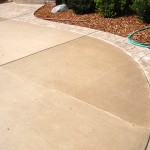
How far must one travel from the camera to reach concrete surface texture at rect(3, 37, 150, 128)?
3.89 metres

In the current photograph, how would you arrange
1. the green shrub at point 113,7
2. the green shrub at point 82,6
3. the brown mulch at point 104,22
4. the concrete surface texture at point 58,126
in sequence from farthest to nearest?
the green shrub at point 82,6
the green shrub at point 113,7
the brown mulch at point 104,22
the concrete surface texture at point 58,126

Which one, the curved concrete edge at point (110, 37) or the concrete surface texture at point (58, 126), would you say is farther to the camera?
the curved concrete edge at point (110, 37)

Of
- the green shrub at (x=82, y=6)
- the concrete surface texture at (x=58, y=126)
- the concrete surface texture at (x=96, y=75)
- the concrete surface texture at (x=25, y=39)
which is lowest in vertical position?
the concrete surface texture at (x=58, y=126)

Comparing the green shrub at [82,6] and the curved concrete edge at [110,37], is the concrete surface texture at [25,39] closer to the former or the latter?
the curved concrete edge at [110,37]

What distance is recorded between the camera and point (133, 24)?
7566 mm

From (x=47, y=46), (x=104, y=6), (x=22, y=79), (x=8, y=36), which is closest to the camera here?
(x=22, y=79)

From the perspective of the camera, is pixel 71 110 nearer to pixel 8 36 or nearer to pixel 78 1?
pixel 8 36

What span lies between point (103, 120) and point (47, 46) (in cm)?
331

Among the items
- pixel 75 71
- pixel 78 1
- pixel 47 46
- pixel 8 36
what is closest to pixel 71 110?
pixel 75 71

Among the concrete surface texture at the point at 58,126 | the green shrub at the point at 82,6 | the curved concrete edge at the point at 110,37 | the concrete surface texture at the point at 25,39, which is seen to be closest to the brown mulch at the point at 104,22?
the green shrub at the point at 82,6

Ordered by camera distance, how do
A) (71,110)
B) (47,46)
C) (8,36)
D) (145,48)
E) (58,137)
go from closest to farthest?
(58,137), (71,110), (145,48), (47,46), (8,36)

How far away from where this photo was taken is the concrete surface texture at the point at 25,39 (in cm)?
604

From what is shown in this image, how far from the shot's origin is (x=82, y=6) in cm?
866

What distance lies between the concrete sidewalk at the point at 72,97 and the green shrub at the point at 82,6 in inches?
101
